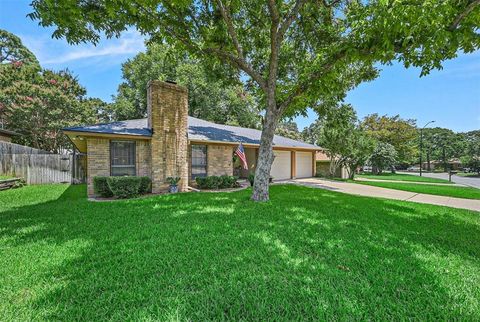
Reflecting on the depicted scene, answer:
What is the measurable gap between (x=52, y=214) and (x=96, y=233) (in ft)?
8.91

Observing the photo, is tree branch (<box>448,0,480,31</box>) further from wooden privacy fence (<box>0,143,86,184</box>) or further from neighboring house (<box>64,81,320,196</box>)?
wooden privacy fence (<box>0,143,86,184</box>)

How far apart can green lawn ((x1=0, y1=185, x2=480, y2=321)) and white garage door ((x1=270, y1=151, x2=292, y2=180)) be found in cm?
1077

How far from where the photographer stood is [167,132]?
10117 mm

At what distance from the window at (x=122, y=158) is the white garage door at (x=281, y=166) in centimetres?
997

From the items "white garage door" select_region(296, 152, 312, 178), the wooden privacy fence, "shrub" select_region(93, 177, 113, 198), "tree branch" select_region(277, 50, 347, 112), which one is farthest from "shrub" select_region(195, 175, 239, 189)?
the wooden privacy fence

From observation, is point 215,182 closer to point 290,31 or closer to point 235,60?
point 235,60

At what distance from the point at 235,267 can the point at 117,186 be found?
7195mm

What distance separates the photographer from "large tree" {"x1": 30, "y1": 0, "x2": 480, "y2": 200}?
17.0 feet

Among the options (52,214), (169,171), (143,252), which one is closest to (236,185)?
(169,171)

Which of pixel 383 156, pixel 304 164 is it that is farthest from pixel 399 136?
pixel 304 164

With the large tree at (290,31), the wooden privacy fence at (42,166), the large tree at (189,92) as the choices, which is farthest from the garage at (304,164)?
the wooden privacy fence at (42,166)

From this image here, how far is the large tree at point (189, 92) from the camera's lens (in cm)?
2070

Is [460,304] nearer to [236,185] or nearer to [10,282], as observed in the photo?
[10,282]

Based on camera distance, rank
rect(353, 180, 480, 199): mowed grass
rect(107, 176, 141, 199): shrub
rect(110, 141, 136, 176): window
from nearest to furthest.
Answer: rect(107, 176, 141, 199): shrub < rect(110, 141, 136, 176): window < rect(353, 180, 480, 199): mowed grass
